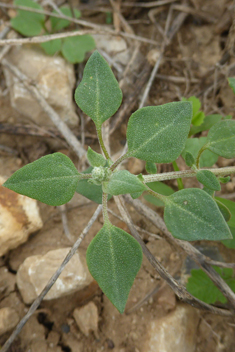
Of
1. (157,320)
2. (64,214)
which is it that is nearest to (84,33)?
(64,214)

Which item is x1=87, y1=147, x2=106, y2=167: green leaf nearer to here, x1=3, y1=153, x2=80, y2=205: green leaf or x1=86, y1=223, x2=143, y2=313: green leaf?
x1=3, y1=153, x2=80, y2=205: green leaf

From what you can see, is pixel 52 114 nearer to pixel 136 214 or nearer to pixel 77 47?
pixel 77 47

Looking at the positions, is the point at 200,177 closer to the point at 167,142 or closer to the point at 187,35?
the point at 167,142

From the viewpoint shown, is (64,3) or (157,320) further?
(64,3)

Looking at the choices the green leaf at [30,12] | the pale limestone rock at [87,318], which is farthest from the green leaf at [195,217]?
the green leaf at [30,12]

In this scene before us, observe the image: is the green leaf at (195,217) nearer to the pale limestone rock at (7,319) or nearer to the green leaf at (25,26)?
the pale limestone rock at (7,319)

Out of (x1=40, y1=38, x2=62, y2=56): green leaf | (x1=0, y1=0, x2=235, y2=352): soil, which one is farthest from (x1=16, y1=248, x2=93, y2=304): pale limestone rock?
(x1=40, y1=38, x2=62, y2=56): green leaf
